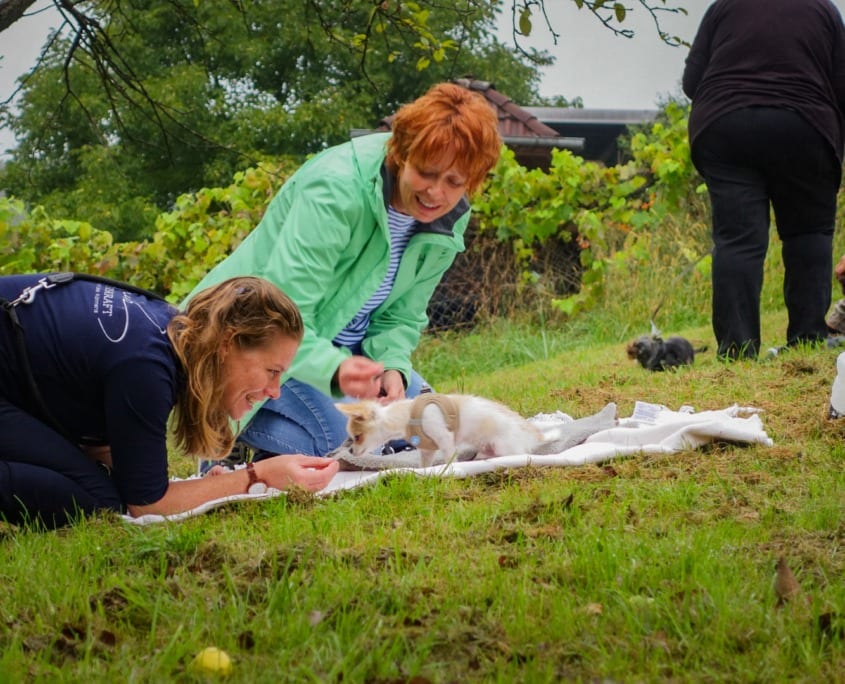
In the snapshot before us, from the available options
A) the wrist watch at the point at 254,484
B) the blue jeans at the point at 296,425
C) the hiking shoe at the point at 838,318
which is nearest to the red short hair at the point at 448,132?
the blue jeans at the point at 296,425

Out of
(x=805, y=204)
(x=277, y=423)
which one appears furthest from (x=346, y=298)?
(x=805, y=204)

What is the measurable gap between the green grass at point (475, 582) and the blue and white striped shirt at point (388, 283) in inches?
54.7

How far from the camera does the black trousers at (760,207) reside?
5844 millimetres

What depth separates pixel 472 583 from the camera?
8.20 ft

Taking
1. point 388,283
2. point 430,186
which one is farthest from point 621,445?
point 388,283

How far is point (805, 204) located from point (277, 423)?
341 centimetres

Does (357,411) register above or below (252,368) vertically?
below

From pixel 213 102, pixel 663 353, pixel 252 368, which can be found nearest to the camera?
pixel 252 368

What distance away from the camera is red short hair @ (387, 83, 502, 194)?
4176 mm

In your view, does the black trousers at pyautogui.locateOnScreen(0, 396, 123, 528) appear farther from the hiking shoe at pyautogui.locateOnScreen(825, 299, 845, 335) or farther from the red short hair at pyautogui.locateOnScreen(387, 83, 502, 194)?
the hiking shoe at pyautogui.locateOnScreen(825, 299, 845, 335)

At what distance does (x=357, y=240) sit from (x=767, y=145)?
2.75 metres

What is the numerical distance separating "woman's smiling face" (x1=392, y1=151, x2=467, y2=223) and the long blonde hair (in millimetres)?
1156

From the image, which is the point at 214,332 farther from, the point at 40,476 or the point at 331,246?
the point at 331,246

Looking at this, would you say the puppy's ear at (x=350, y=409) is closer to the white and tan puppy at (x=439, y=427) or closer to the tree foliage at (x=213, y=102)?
the white and tan puppy at (x=439, y=427)
